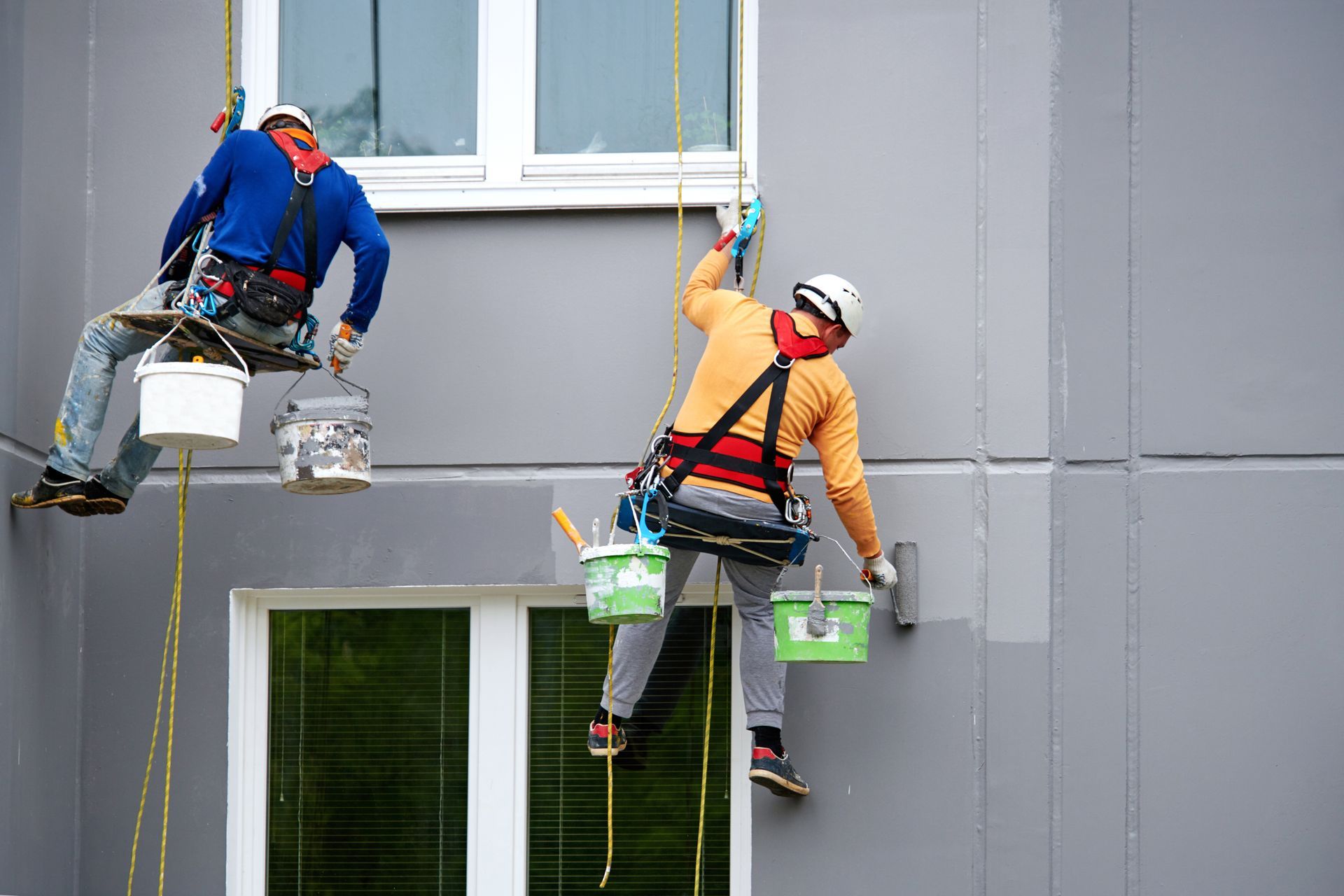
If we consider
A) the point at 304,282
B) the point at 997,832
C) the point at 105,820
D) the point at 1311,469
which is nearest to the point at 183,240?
the point at 304,282

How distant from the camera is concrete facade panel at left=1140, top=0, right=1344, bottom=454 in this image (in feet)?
20.5

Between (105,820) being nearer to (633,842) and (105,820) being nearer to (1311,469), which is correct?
(633,842)

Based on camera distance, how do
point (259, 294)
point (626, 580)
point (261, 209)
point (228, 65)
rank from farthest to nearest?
1. point (228, 65)
2. point (261, 209)
3. point (259, 294)
4. point (626, 580)

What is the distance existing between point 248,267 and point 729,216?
5.85 feet

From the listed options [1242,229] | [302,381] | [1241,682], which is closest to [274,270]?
[302,381]

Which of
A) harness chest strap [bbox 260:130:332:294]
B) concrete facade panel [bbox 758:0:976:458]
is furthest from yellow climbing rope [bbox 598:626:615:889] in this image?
harness chest strap [bbox 260:130:332:294]

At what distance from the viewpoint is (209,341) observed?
577 centimetres

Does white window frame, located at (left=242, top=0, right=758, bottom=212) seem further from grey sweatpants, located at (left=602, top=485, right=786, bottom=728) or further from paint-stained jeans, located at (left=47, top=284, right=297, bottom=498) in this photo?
grey sweatpants, located at (left=602, top=485, right=786, bottom=728)

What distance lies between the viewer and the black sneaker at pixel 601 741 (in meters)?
6.04

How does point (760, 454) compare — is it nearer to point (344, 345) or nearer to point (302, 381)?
point (344, 345)

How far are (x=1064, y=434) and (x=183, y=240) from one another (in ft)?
10.6

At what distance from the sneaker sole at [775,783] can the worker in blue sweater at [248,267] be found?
2047 millimetres

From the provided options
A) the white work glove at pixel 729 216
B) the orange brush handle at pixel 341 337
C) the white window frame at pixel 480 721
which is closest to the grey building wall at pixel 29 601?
the white window frame at pixel 480 721

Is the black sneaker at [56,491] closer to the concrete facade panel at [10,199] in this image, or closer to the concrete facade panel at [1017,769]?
the concrete facade panel at [10,199]
